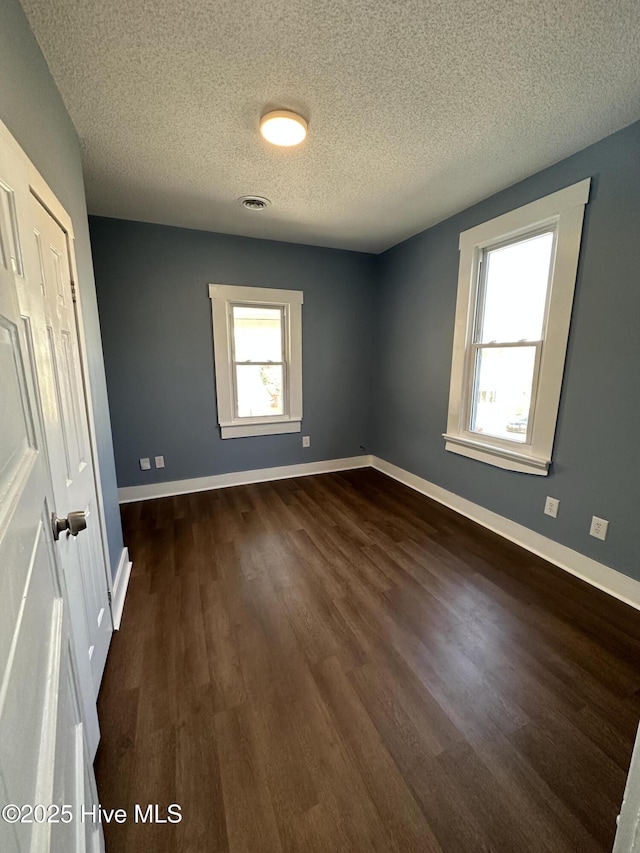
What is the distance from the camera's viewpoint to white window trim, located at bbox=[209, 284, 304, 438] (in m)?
3.30

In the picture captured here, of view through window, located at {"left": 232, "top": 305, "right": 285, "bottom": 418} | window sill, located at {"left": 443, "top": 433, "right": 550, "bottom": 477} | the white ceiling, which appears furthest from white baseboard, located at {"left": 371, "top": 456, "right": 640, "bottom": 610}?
→ the white ceiling

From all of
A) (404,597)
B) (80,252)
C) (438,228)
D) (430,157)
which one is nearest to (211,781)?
(404,597)

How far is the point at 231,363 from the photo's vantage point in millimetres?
3439

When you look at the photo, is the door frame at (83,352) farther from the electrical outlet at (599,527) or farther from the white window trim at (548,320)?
the electrical outlet at (599,527)

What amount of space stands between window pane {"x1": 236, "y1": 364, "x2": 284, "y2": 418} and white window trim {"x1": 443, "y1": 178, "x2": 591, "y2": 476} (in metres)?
1.81

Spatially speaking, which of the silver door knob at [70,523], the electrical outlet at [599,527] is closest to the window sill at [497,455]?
the electrical outlet at [599,527]

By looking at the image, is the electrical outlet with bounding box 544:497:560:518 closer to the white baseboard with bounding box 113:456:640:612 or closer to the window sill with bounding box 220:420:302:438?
the white baseboard with bounding box 113:456:640:612

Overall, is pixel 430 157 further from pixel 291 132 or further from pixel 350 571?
pixel 350 571

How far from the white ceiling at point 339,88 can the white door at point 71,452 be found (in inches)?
30.1

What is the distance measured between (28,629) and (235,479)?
318 centimetres

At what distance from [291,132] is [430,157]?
877 millimetres

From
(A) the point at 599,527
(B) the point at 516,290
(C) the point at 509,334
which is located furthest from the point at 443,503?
(B) the point at 516,290

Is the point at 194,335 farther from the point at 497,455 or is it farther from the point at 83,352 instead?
the point at 497,455

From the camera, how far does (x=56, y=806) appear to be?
0.55 m
